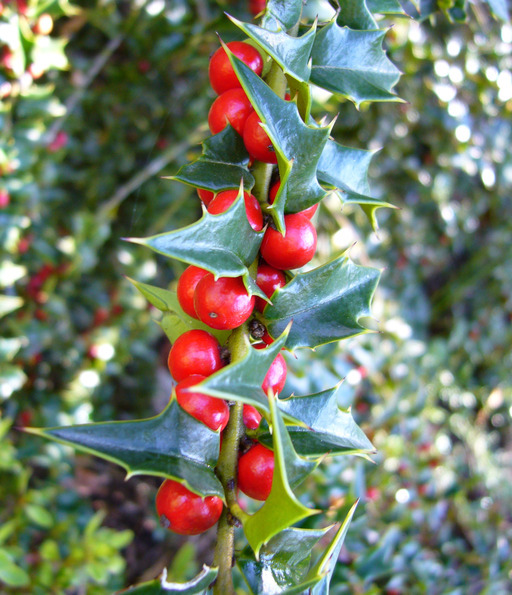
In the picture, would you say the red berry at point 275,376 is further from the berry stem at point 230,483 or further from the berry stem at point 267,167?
the berry stem at point 267,167

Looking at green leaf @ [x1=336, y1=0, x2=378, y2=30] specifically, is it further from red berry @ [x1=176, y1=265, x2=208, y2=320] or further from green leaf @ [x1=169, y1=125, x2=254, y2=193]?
red berry @ [x1=176, y1=265, x2=208, y2=320]

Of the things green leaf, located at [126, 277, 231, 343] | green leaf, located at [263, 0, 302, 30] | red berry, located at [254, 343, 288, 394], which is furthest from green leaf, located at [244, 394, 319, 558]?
green leaf, located at [263, 0, 302, 30]

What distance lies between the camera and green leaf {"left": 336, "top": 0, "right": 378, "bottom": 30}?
66 cm

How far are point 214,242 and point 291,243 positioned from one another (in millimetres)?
107

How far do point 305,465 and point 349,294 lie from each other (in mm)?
216

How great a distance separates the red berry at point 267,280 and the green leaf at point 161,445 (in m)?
0.17

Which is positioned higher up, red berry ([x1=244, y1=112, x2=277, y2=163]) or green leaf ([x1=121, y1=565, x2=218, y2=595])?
red berry ([x1=244, y1=112, x2=277, y2=163])

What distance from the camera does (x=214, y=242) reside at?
1.59 feet

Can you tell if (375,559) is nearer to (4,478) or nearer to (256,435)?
(256,435)

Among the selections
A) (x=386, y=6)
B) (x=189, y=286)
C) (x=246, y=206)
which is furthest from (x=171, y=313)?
(x=386, y=6)

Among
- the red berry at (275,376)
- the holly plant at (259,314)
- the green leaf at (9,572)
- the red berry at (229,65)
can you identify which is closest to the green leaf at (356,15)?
the holly plant at (259,314)

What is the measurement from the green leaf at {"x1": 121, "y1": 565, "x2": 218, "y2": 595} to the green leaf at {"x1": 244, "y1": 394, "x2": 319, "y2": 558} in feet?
0.16

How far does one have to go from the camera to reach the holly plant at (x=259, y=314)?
1.51 feet

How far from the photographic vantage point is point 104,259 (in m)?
2.14
